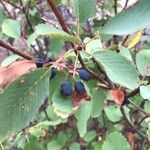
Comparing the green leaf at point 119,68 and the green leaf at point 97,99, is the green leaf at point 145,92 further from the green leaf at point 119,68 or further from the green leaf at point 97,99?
the green leaf at point 97,99

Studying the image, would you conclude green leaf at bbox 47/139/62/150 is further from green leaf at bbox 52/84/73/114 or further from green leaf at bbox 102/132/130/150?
green leaf at bbox 52/84/73/114

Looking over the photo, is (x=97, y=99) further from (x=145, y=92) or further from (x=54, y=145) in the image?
(x=54, y=145)

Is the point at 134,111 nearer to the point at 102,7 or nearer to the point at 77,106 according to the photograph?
the point at 102,7

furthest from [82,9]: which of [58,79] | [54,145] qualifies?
[54,145]

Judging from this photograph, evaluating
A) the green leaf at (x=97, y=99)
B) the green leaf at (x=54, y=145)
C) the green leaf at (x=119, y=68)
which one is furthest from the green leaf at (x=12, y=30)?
the green leaf at (x=54, y=145)

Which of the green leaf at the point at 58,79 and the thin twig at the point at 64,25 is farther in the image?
the green leaf at the point at 58,79

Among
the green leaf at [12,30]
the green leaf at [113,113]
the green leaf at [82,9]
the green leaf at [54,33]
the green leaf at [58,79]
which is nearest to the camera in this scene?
the green leaf at [54,33]

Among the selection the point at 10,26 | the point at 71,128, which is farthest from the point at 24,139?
the point at 71,128
